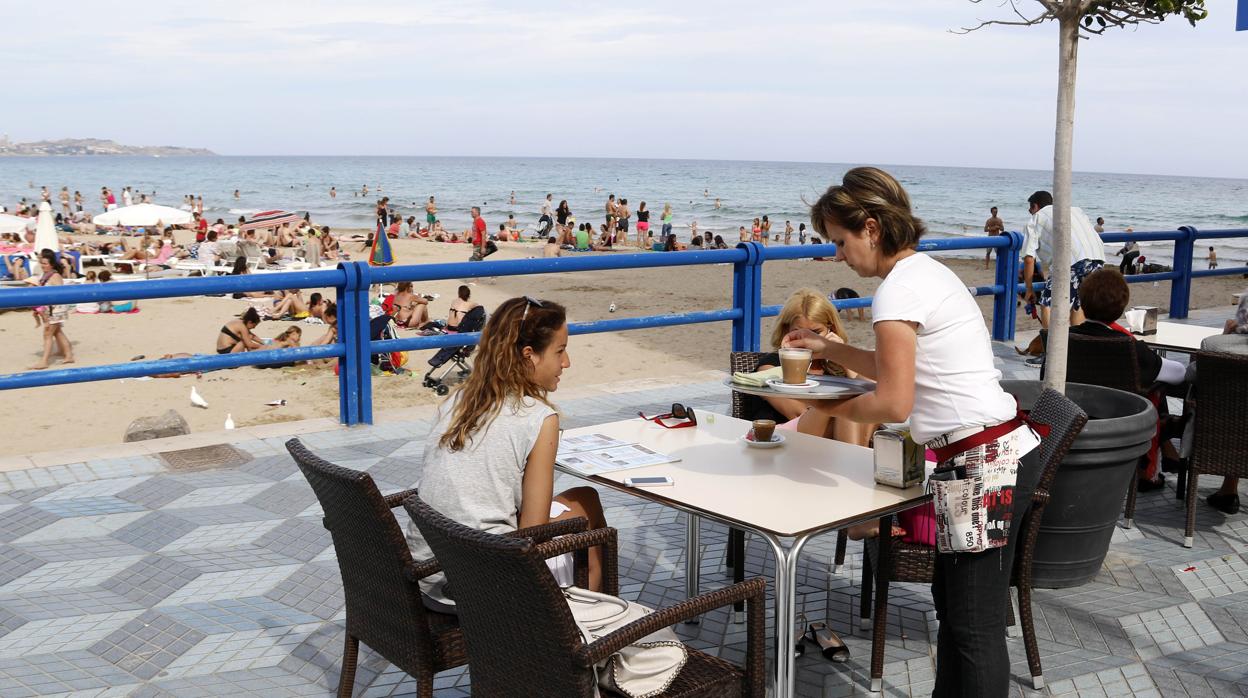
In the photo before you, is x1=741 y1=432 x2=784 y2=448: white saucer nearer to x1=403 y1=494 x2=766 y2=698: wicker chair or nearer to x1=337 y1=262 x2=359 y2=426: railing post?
x1=403 y1=494 x2=766 y2=698: wicker chair

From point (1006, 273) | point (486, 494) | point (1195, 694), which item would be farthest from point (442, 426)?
point (1006, 273)

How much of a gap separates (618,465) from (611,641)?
1048 millimetres

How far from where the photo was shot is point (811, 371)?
3947 millimetres

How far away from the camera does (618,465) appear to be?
3264 millimetres

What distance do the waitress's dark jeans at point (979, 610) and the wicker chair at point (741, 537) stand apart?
1.08 meters

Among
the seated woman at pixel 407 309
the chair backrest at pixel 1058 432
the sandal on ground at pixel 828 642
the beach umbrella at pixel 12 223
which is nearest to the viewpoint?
the chair backrest at pixel 1058 432

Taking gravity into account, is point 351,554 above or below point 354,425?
above

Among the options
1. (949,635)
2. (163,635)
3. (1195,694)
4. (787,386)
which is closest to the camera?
(949,635)

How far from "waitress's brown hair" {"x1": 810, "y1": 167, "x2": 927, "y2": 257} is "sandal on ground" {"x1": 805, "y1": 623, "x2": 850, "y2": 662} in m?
1.49

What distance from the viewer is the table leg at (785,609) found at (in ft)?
8.68

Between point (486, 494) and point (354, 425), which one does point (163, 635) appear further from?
point (354, 425)

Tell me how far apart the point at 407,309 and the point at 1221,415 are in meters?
10.6

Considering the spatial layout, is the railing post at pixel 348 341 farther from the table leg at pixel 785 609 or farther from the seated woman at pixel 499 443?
the table leg at pixel 785 609

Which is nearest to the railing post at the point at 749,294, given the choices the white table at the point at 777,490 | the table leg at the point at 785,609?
the white table at the point at 777,490
